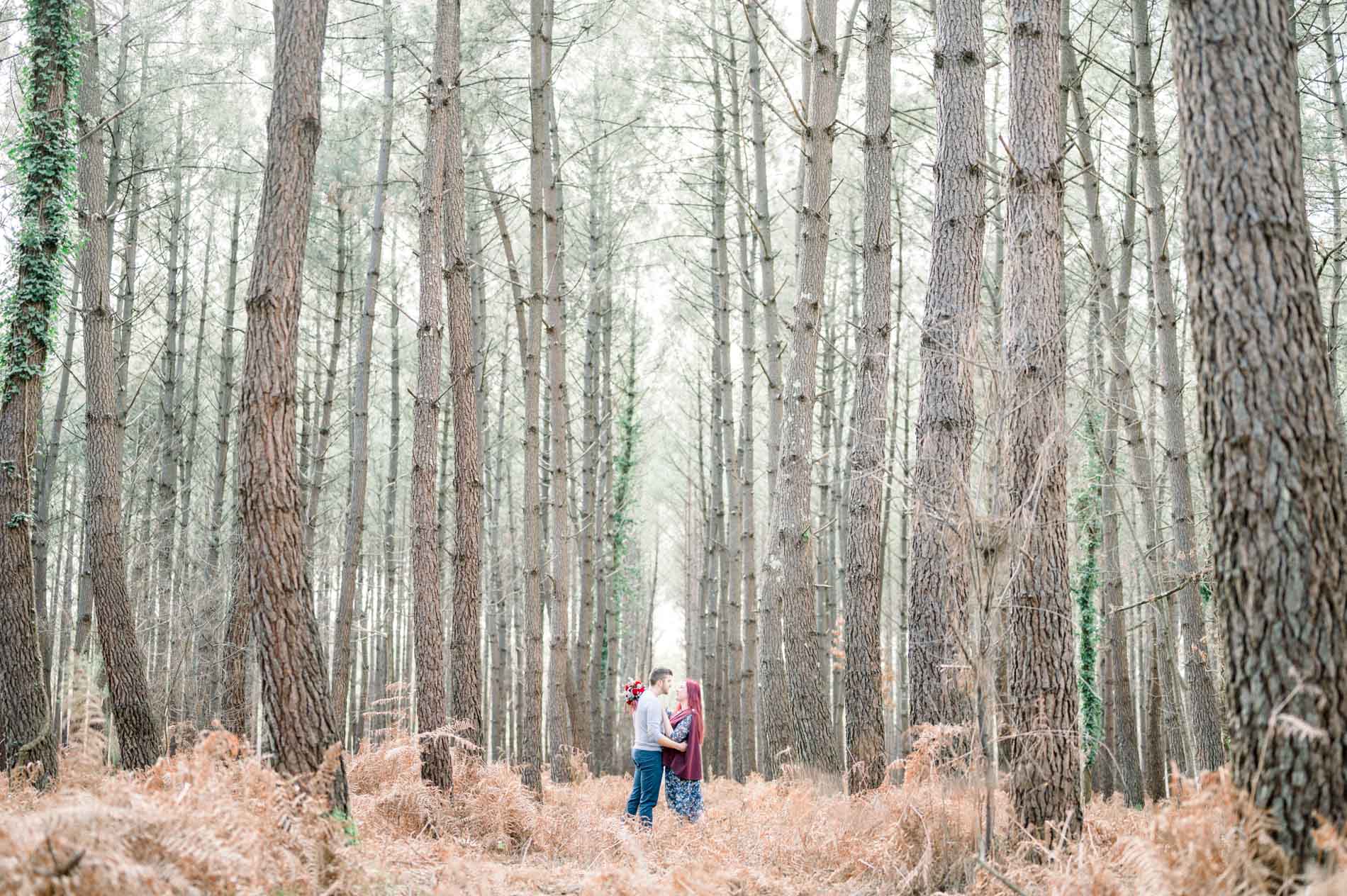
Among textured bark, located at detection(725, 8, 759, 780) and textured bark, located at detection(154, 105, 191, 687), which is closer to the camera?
textured bark, located at detection(725, 8, 759, 780)

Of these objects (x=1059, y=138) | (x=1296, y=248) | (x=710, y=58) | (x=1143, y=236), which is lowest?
(x=1296, y=248)

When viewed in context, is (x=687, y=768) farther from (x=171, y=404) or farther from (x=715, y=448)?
(x=171, y=404)

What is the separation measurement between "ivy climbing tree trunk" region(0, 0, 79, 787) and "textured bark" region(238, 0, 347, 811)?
345 centimetres

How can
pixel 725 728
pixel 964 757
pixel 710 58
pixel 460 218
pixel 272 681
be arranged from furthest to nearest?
pixel 725 728, pixel 710 58, pixel 460 218, pixel 964 757, pixel 272 681

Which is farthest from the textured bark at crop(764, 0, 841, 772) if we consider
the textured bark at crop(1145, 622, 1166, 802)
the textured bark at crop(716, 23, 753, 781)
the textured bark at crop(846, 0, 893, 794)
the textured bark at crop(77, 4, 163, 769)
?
the textured bark at crop(77, 4, 163, 769)

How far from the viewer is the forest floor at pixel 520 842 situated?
9.93 feet

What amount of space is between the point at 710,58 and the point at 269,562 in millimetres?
11331

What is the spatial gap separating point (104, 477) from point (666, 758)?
5802 mm

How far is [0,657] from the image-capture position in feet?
23.3

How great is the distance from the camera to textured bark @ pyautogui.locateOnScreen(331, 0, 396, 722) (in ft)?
39.8

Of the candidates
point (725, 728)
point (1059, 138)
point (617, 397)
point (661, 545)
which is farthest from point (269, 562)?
point (661, 545)

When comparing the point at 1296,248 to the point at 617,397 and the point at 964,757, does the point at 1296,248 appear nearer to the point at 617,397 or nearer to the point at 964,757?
the point at 964,757

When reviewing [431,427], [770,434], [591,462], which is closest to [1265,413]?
[431,427]

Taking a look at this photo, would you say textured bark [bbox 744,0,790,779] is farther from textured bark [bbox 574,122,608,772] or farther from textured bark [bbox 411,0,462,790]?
textured bark [bbox 411,0,462,790]
